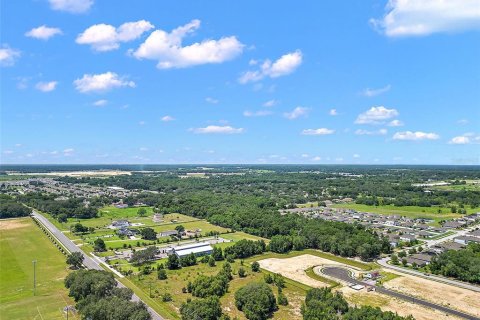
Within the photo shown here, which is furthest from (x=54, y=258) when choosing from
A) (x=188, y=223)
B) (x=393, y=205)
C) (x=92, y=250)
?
(x=393, y=205)

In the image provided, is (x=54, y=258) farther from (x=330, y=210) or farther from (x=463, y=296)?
(x=330, y=210)

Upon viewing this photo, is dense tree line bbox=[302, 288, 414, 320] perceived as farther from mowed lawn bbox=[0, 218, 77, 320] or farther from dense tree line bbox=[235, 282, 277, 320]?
mowed lawn bbox=[0, 218, 77, 320]

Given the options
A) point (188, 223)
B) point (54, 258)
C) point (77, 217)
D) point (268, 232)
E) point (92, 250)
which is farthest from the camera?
point (77, 217)

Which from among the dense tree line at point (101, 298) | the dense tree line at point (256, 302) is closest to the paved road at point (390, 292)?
the dense tree line at point (256, 302)

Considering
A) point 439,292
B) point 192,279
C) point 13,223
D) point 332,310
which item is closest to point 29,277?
point 192,279

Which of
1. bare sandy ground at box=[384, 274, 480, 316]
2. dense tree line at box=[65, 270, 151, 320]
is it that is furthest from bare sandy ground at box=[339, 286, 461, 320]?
dense tree line at box=[65, 270, 151, 320]

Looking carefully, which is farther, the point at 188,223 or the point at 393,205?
the point at 393,205

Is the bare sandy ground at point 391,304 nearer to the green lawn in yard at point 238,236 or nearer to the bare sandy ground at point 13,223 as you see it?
the green lawn in yard at point 238,236
